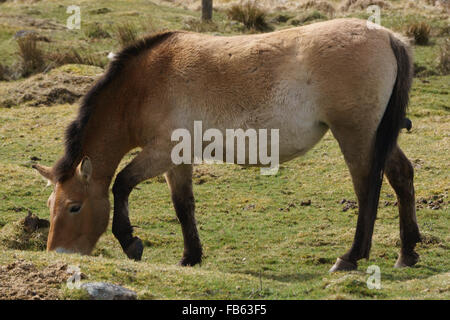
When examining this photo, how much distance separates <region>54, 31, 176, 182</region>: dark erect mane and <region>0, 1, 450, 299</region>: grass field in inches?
41.3

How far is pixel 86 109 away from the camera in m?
7.96

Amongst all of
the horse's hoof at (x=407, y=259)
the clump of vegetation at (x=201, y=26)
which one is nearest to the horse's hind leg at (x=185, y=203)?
the horse's hoof at (x=407, y=259)

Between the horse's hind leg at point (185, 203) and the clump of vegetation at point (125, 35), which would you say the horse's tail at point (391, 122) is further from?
the clump of vegetation at point (125, 35)

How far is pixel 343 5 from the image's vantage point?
2628cm

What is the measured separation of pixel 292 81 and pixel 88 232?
8.84ft

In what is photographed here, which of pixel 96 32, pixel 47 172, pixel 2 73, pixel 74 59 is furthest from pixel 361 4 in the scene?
pixel 47 172

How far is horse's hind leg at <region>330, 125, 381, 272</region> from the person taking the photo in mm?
7293

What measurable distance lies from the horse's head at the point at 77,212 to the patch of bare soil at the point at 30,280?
1256 millimetres

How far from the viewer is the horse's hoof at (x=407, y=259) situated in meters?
7.82

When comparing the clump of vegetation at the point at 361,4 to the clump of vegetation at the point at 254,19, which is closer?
the clump of vegetation at the point at 254,19

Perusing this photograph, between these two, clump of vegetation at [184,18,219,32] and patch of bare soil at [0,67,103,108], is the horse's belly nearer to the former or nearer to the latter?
patch of bare soil at [0,67,103,108]

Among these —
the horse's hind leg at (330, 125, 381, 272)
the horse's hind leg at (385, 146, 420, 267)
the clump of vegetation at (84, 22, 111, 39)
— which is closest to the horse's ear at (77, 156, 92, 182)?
the horse's hind leg at (330, 125, 381, 272)
